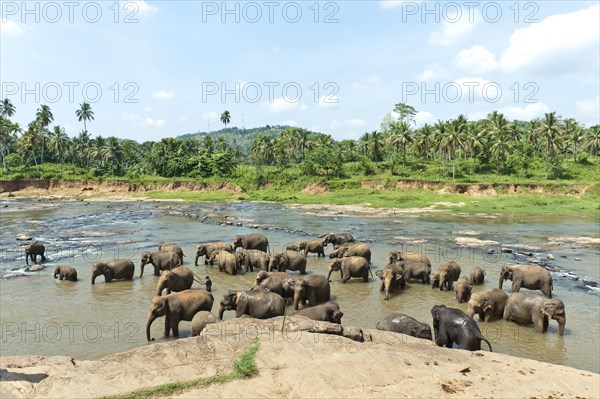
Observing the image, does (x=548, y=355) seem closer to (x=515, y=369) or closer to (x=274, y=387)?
(x=515, y=369)

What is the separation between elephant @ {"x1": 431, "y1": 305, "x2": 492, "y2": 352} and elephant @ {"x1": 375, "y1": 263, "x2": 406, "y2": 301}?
15.2 ft

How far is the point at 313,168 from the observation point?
83.6 metres

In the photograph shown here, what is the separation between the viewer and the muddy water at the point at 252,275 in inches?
488

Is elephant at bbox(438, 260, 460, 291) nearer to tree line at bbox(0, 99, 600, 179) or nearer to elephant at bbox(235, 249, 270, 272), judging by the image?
elephant at bbox(235, 249, 270, 272)

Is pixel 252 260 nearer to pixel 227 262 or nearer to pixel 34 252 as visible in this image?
pixel 227 262

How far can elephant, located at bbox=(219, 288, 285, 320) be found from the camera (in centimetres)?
1266

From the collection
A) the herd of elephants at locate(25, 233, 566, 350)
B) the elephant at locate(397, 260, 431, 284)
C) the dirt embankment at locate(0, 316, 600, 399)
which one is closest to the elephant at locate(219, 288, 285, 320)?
the herd of elephants at locate(25, 233, 566, 350)

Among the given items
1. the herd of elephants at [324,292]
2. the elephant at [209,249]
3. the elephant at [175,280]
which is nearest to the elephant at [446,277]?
the herd of elephants at [324,292]

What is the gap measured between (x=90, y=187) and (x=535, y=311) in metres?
89.0

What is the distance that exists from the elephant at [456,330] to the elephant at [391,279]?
4.63 metres

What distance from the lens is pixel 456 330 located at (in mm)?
11250

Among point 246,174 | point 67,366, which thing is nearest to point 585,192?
point 246,174

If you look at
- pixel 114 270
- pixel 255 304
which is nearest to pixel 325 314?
pixel 255 304

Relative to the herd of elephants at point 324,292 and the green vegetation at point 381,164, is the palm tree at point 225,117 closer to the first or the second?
the green vegetation at point 381,164
